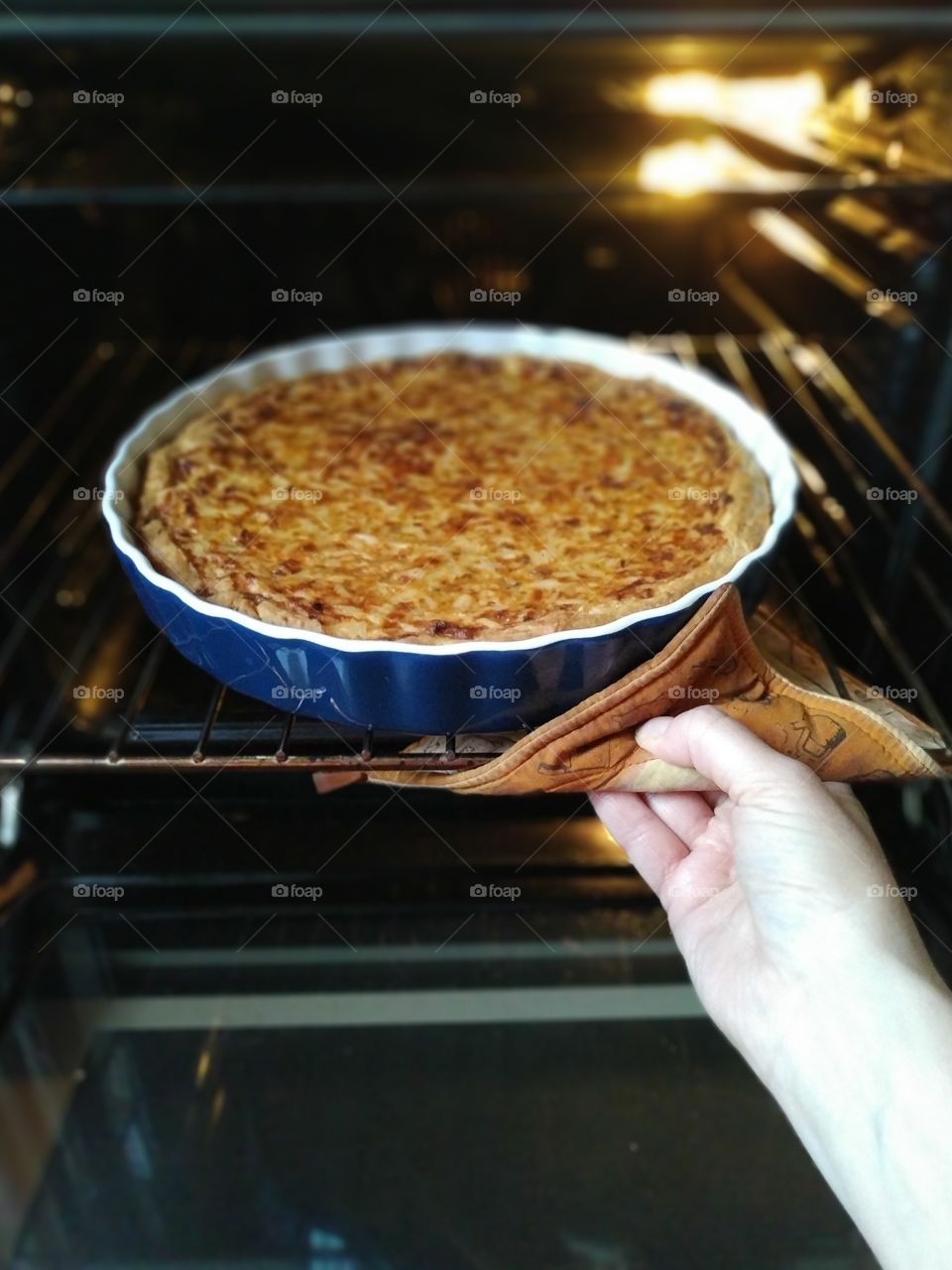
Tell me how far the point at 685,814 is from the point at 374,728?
34 centimetres

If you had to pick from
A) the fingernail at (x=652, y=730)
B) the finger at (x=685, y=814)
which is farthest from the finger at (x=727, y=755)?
A: the finger at (x=685, y=814)

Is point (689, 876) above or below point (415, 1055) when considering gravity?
above

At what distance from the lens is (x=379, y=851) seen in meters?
1.39

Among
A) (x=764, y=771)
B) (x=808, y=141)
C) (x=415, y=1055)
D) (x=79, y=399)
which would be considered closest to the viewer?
(x=764, y=771)

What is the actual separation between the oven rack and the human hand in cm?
22

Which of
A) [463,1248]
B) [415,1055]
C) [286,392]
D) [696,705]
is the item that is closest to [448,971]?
[415,1055]

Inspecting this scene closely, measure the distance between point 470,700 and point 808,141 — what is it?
98 centimetres

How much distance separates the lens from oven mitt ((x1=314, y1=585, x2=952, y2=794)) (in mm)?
1014

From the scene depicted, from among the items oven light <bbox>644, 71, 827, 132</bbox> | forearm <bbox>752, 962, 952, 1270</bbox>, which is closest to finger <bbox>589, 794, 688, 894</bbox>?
forearm <bbox>752, 962, 952, 1270</bbox>

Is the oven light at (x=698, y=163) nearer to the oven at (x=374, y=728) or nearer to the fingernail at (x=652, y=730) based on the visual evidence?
the oven at (x=374, y=728)

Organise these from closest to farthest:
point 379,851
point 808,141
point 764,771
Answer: point 764,771
point 379,851
point 808,141

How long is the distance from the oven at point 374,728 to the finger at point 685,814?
224 mm

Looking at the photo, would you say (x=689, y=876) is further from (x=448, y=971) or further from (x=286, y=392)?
(x=286, y=392)

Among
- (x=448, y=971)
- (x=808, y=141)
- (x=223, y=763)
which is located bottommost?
(x=448, y=971)
